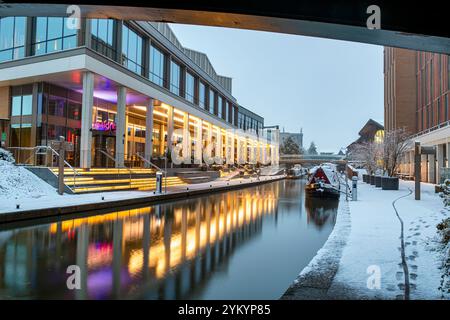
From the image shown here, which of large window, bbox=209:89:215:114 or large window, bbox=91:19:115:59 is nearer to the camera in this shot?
large window, bbox=91:19:115:59

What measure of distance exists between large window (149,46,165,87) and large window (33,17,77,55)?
8.52 metres

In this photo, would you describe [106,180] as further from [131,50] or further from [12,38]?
[12,38]

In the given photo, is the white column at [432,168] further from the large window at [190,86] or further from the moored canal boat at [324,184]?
the large window at [190,86]

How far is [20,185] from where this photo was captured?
14.4m

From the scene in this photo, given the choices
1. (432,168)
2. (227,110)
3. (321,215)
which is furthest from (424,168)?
(321,215)

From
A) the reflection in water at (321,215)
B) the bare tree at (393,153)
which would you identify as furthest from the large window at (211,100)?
the reflection in water at (321,215)

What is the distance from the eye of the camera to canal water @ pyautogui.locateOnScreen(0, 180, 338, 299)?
4.69m

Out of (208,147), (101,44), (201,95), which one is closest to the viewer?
(101,44)

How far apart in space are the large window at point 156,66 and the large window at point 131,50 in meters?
1.96

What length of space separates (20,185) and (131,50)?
16175 mm

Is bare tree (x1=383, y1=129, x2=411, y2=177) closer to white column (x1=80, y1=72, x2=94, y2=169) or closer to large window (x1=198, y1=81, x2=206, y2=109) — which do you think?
white column (x1=80, y1=72, x2=94, y2=169)

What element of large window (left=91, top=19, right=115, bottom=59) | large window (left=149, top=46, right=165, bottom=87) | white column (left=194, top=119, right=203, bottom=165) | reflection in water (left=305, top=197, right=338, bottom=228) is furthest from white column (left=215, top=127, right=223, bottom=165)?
reflection in water (left=305, top=197, right=338, bottom=228)

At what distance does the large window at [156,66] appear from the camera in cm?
3052
